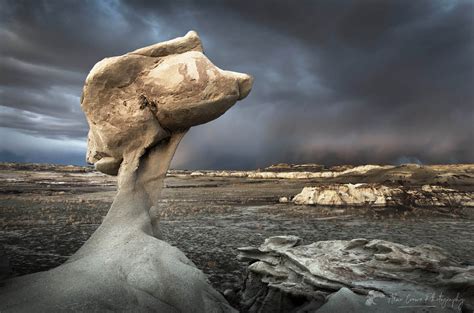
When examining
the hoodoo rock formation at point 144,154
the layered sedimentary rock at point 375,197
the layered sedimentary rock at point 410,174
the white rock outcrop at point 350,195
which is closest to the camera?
the hoodoo rock formation at point 144,154

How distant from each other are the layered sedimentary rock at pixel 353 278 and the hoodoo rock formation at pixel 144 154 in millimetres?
1919

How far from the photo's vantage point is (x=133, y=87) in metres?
10.9

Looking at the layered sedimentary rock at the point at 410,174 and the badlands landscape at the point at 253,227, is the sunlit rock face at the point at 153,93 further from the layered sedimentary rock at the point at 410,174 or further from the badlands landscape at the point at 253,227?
the layered sedimentary rock at the point at 410,174

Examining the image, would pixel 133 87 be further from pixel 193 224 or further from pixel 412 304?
pixel 193 224

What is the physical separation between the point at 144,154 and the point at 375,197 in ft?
136

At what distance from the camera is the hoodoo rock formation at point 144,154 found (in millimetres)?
8320

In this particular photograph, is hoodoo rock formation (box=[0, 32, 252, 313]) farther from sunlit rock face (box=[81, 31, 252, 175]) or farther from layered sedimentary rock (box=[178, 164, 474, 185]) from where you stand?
layered sedimentary rock (box=[178, 164, 474, 185])

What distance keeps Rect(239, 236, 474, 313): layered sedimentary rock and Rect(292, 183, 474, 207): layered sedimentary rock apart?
3689 centimetres

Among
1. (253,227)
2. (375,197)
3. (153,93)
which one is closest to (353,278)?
(153,93)

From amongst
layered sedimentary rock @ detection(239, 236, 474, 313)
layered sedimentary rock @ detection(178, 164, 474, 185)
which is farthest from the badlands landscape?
layered sedimentary rock @ detection(178, 164, 474, 185)

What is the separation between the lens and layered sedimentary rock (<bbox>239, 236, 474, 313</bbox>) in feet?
26.0

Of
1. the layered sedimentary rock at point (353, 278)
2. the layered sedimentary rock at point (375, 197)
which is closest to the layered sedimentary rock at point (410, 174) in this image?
the layered sedimentary rock at point (375, 197)

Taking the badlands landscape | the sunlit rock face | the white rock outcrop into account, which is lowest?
the badlands landscape

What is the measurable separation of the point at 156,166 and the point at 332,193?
3979cm
